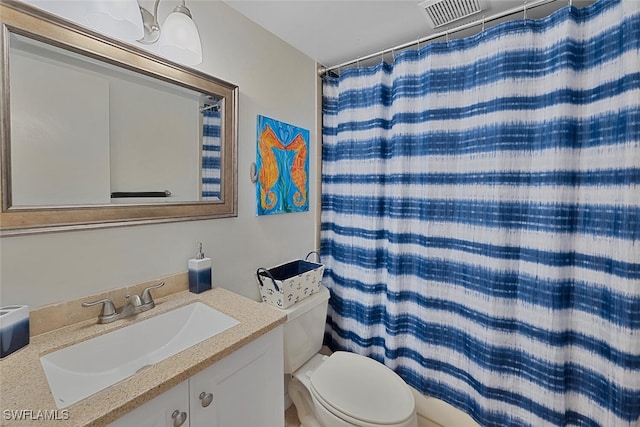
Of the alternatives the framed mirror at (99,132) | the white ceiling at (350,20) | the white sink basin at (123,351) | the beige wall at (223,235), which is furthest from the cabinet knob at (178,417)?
the white ceiling at (350,20)

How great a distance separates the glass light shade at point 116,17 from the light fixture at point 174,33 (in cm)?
11

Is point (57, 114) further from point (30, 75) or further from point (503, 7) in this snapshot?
point (503, 7)

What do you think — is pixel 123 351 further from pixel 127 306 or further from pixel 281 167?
pixel 281 167

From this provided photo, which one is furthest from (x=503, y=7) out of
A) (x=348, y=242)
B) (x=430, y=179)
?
(x=348, y=242)

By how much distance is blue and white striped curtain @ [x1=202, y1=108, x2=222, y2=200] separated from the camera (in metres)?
1.26

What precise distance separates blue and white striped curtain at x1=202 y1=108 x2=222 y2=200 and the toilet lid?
1.06m

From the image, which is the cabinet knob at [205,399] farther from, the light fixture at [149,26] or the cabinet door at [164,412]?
the light fixture at [149,26]

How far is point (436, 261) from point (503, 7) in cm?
130

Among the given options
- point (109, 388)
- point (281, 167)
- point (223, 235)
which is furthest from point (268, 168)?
point (109, 388)

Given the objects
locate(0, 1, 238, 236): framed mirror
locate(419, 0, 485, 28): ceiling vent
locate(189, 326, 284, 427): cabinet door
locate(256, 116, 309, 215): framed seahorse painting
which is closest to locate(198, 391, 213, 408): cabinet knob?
locate(189, 326, 284, 427): cabinet door

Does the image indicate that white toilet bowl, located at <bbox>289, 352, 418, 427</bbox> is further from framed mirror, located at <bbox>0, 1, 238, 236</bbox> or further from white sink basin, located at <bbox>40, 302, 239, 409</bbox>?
framed mirror, located at <bbox>0, 1, 238, 236</bbox>

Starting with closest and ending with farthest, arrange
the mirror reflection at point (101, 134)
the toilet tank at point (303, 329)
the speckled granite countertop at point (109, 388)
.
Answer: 1. the speckled granite countertop at point (109, 388)
2. the mirror reflection at point (101, 134)
3. the toilet tank at point (303, 329)

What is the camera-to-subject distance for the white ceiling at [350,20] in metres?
1.29

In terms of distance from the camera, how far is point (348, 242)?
1.84 m
